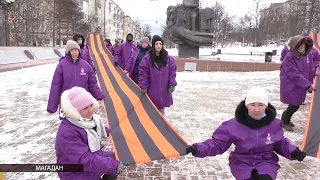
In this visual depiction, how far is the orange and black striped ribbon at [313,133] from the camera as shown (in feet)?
11.3

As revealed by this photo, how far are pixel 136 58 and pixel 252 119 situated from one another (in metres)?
4.08

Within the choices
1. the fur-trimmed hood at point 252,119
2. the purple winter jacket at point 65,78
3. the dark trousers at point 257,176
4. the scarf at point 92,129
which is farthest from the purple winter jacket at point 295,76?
the scarf at point 92,129

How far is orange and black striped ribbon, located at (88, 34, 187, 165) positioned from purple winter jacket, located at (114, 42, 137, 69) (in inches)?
72.9

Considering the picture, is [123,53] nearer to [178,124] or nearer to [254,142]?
[178,124]

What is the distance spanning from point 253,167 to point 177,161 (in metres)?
2.09

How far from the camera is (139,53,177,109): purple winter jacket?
16.2 feet

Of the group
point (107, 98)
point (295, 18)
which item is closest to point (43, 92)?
point (107, 98)

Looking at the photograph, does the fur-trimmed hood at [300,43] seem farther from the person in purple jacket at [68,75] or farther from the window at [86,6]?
the window at [86,6]

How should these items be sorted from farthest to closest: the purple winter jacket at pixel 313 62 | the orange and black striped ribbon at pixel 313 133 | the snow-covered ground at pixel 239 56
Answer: the snow-covered ground at pixel 239 56 → the purple winter jacket at pixel 313 62 → the orange and black striped ribbon at pixel 313 133

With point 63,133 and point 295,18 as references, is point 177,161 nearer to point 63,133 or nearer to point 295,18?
point 63,133

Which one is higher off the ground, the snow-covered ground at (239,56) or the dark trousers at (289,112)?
the snow-covered ground at (239,56)

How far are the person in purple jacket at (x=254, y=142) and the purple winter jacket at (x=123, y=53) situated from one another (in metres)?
5.97

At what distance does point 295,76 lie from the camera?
17.8 ft

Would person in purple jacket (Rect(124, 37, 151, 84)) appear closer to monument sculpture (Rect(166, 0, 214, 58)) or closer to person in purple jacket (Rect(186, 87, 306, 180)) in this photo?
person in purple jacket (Rect(186, 87, 306, 180))
